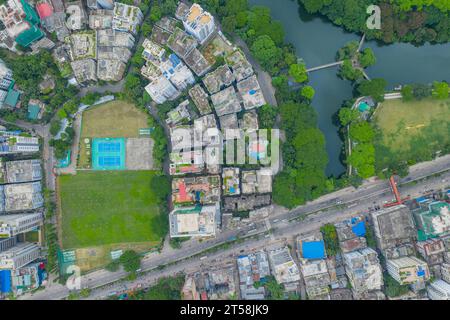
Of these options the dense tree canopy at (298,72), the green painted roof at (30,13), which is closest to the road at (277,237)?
the dense tree canopy at (298,72)

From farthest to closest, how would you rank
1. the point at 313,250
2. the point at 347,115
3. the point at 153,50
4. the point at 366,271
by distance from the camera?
the point at 153,50, the point at 347,115, the point at 313,250, the point at 366,271

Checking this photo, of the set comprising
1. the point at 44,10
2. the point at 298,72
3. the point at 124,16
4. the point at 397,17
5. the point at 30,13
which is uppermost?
the point at 44,10

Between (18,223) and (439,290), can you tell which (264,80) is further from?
(18,223)

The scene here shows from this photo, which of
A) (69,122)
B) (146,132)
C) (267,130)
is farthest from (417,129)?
(69,122)

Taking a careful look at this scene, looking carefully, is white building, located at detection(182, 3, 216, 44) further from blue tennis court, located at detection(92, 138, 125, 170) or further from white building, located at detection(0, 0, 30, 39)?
white building, located at detection(0, 0, 30, 39)

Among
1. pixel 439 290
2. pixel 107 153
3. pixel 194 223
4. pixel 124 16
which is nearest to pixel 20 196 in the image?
pixel 107 153

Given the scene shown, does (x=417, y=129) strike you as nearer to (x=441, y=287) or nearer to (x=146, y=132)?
(x=441, y=287)

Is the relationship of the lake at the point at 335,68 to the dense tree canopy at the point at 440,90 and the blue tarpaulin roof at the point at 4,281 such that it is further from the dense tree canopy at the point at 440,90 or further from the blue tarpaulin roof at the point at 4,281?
the blue tarpaulin roof at the point at 4,281
